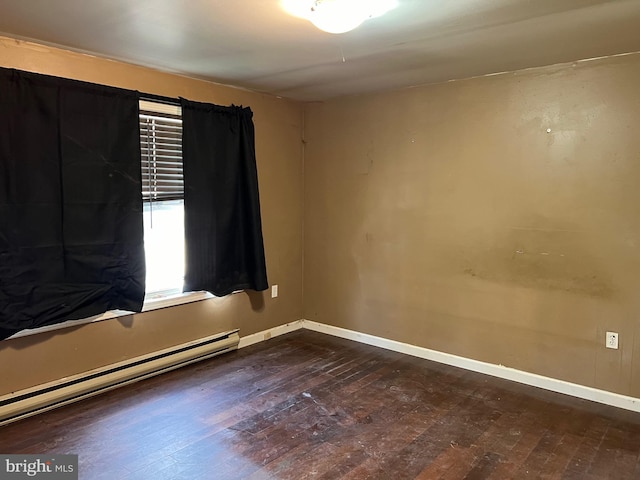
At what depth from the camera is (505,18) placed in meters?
2.28

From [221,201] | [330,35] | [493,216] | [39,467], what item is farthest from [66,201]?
[493,216]

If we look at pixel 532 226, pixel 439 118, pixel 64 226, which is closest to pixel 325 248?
pixel 439 118

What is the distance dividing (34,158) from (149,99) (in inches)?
34.8

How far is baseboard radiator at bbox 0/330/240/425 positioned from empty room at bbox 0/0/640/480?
0.06 ft

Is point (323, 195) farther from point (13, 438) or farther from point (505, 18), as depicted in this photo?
point (13, 438)

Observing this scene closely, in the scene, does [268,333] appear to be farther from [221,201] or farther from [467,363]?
[467,363]

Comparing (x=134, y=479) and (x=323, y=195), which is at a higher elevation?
(x=323, y=195)

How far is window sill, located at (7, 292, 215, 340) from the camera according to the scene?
9.42 feet

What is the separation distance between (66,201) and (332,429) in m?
2.11

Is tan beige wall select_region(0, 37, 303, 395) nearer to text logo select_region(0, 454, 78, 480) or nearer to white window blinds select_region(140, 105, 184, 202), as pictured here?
white window blinds select_region(140, 105, 184, 202)

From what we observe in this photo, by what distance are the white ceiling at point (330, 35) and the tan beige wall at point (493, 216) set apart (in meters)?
0.33

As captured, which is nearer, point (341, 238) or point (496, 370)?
point (496, 370)

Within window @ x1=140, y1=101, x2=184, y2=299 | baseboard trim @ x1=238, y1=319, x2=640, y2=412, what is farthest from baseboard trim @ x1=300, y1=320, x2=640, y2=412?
window @ x1=140, y1=101, x2=184, y2=299

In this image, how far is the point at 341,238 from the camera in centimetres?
438
